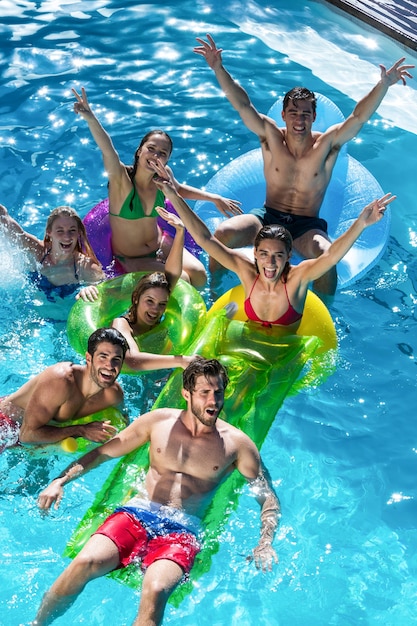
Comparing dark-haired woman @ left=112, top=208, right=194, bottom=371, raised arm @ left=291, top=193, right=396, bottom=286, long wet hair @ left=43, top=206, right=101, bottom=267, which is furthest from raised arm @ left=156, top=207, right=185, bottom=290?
raised arm @ left=291, top=193, right=396, bottom=286

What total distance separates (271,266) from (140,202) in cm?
129

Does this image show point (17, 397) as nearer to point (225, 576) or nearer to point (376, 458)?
point (225, 576)

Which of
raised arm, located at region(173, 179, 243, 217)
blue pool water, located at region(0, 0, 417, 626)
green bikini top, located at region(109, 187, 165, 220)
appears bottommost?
blue pool water, located at region(0, 0, 417, 626)

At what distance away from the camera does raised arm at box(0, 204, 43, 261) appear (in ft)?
18.9

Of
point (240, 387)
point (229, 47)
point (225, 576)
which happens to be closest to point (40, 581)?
point (225, 576)

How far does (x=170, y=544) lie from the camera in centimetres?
395

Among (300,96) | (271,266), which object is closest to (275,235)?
(271,266)

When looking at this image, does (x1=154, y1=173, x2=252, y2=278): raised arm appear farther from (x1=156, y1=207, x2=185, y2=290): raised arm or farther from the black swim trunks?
the black swim trunks

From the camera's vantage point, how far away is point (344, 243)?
4895 millimetres

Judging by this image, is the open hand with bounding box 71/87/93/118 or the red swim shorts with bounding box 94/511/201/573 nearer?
the red swim shorts with bounding box 94/511/201/573

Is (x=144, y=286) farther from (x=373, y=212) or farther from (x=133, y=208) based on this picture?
(x=373, y=212)

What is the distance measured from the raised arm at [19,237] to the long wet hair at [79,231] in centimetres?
7

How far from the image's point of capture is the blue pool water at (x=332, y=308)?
4426 mm

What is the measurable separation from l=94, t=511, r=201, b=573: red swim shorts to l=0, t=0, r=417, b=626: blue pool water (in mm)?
460
